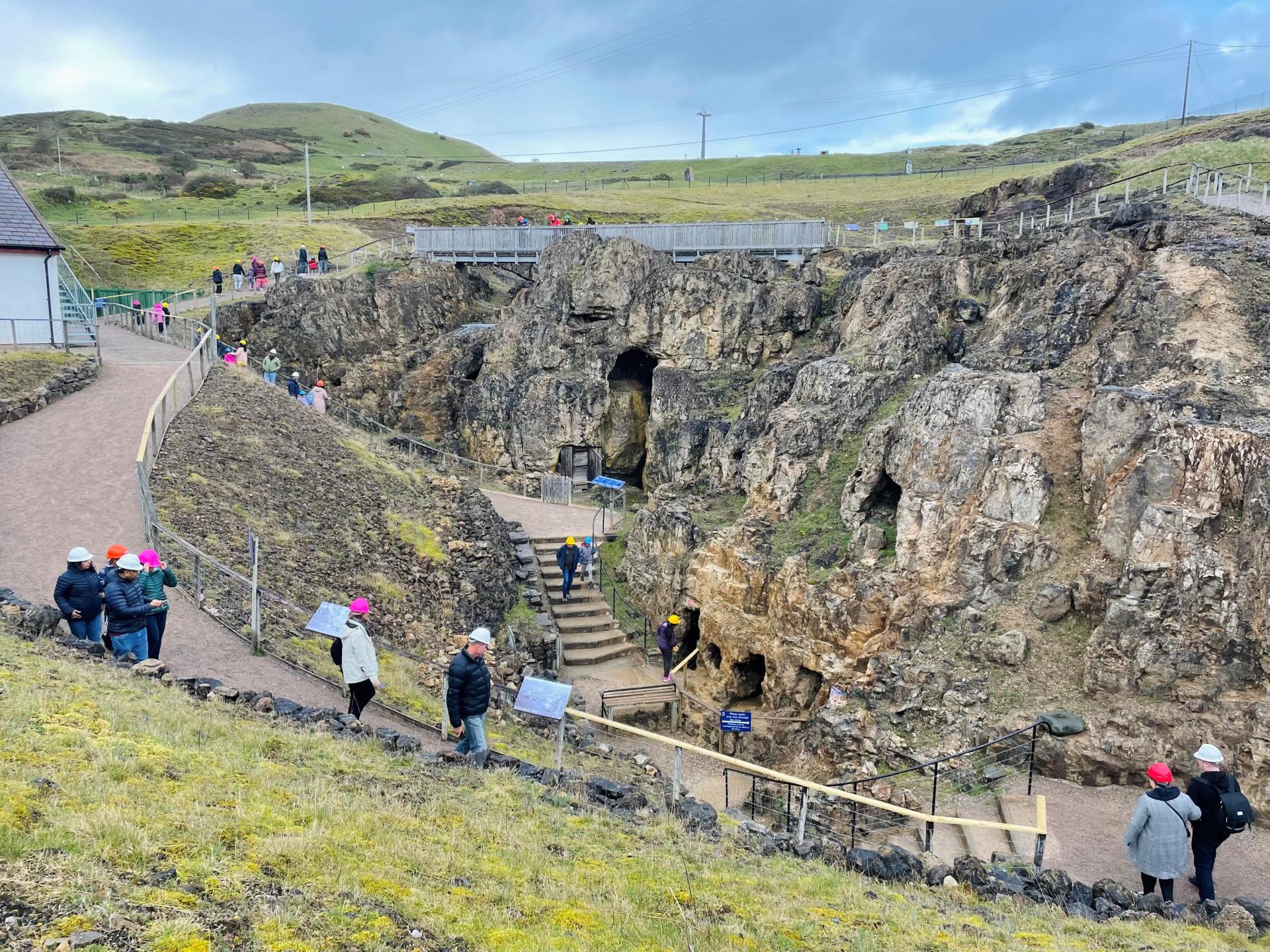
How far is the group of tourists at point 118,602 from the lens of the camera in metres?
12.6

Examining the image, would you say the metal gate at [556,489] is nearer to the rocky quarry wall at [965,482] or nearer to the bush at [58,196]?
the rocky quarry wall at [965,482]

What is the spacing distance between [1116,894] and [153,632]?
14.0 meters

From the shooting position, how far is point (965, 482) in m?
22.0

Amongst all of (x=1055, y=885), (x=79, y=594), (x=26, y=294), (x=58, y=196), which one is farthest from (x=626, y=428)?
(x=58, y=196)

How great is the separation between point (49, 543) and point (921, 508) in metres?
19.4

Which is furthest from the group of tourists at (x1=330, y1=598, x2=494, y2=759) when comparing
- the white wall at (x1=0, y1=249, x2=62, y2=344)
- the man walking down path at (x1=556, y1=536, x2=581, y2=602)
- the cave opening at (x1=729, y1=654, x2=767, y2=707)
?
the white wall at (x1=0, y1=249, x2=62, y2=344)

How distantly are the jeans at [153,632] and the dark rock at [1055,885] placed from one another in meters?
13.0

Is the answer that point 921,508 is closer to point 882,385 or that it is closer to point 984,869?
point 882,385

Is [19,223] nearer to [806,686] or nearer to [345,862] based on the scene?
[806,686]

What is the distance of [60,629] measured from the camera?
44.9 ft

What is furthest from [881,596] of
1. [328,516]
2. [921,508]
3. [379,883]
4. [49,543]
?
[49,543]

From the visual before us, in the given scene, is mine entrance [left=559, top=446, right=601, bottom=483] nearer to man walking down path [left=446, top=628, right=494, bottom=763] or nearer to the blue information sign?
the blue information sign

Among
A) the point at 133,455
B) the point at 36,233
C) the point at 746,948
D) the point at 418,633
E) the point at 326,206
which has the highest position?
the point at 326,206

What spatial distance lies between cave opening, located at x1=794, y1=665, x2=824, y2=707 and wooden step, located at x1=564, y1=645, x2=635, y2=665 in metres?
5.92
